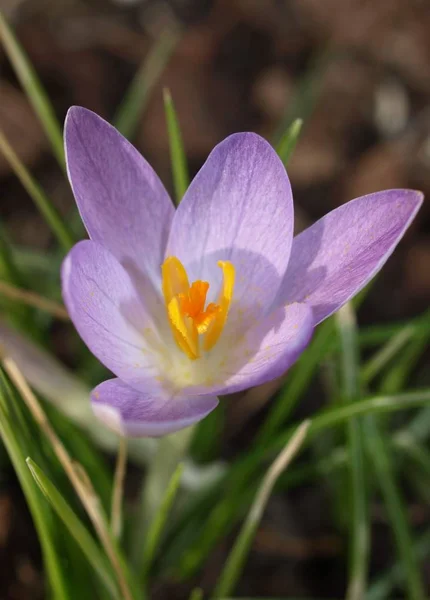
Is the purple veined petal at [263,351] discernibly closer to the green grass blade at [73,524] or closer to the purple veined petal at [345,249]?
the purple veined petal at [345,249]

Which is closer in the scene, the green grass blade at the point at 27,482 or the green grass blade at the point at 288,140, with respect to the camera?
the green grass blade at the point at 27,482

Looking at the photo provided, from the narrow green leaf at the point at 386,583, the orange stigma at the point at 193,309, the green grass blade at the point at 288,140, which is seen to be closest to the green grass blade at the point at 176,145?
the green grass blade at the point at 288,140

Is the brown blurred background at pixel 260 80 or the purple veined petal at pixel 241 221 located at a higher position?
the brown blurred background at pixel 260 80

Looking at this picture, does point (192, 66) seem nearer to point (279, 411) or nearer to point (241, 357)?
point (279, 411)

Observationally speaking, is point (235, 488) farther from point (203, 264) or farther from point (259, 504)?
point (203, 264)

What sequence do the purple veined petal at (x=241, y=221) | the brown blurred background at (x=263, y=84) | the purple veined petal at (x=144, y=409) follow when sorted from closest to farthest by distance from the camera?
the purple veined petal at (x=144, y=409)
the purple veined petal at (x=241, y=221)
the brown blurred background at (x=263, y=84)

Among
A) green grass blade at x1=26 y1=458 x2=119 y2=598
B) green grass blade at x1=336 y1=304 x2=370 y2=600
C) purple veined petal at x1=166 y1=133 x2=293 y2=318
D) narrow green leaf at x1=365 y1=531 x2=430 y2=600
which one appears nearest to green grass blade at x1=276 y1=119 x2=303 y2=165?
purple veined petal at x1=166 y1=133 x2=293 y2=318

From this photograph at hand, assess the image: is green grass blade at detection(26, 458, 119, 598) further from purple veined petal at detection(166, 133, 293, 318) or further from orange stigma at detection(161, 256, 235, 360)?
purple veined petal at detection(166, 133, 293, 318)
